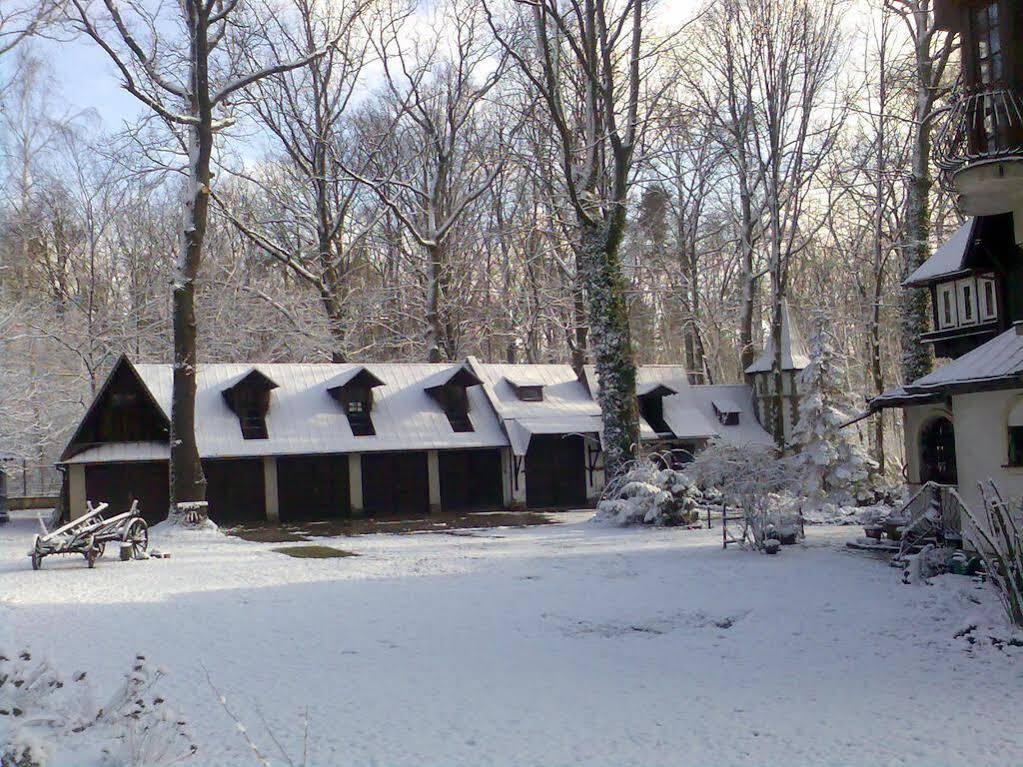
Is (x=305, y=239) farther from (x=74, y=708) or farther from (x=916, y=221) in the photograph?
(x=74, y=708)

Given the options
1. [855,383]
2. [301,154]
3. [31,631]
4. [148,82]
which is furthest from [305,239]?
[31,631]

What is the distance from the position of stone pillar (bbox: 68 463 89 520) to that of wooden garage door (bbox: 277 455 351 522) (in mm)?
5073

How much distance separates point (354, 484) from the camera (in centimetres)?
2873

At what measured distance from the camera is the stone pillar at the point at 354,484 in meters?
28.7

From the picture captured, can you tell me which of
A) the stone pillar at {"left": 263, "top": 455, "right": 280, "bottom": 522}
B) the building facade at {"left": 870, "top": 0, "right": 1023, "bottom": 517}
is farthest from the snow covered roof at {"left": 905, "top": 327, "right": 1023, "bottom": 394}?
the stone pillar at {"left": 263, "top": 455, "right": 280, "bottom": 522}

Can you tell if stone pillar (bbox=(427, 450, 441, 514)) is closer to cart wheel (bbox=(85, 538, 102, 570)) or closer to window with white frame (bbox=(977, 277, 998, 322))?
cart wheel (bbox=(85, 538, 102, 570))

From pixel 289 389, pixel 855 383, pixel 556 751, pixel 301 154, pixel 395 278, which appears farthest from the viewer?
pixel 855 383

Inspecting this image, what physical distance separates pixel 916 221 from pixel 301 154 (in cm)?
2240

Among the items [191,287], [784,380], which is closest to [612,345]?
[191,287]

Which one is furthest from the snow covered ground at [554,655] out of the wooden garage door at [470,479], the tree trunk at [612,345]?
the wooden garage door at [470,479]

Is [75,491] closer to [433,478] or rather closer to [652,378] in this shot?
[433,478]

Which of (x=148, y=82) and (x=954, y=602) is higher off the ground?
(x=148, y=82)

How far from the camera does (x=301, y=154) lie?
37312 millimetres

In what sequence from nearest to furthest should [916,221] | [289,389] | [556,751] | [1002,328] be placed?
[556,751]
[1002,328]
[916,221]
[289,389]
